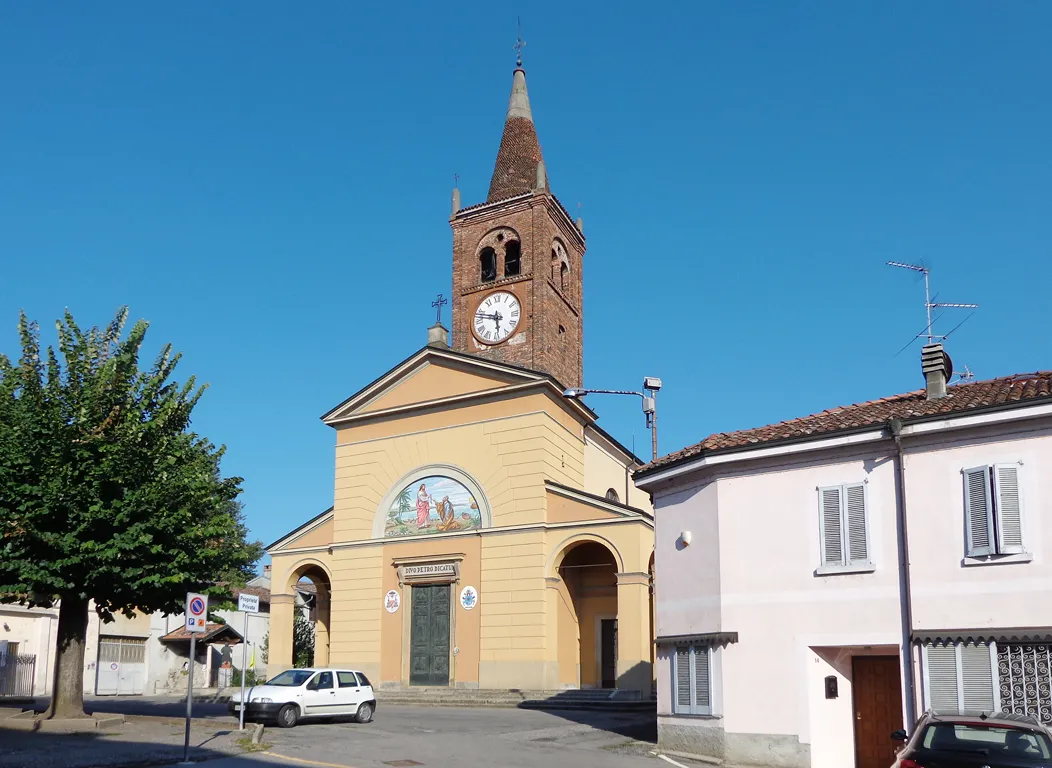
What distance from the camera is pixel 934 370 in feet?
→ 58.4

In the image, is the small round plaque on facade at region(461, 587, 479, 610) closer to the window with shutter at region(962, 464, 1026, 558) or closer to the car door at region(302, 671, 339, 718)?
the car door at region(302, 671, 339, 718)

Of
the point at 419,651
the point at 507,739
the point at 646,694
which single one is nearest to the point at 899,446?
the point at 507,739

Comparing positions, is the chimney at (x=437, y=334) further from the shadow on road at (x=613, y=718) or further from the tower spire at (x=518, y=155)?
the shadow on road at (x=613, y=718)

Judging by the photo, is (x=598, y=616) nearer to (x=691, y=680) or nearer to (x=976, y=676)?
(x=691, y=680)

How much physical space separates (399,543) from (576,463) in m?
6.79

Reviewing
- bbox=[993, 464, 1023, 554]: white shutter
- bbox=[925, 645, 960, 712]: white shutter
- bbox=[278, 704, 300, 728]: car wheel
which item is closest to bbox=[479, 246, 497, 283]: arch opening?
bbox=[278, 704, 300, 728]: car wheel

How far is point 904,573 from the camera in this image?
15594 mm

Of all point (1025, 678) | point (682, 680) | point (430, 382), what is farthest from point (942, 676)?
point (430, 382)

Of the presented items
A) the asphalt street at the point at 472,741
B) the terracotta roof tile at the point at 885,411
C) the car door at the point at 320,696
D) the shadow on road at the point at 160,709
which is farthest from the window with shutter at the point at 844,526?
the shadow on road at the point at 160,709

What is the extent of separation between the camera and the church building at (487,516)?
3253 cm

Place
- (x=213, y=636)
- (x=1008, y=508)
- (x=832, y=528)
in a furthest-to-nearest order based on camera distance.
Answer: (x=213, y=636) < (x=832, y=528) < (x=1008, y=508)

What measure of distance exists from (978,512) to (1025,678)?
2.38 meters

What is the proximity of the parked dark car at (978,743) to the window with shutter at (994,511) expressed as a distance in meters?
4.36

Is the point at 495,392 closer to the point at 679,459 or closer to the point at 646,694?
the point at 646,694
